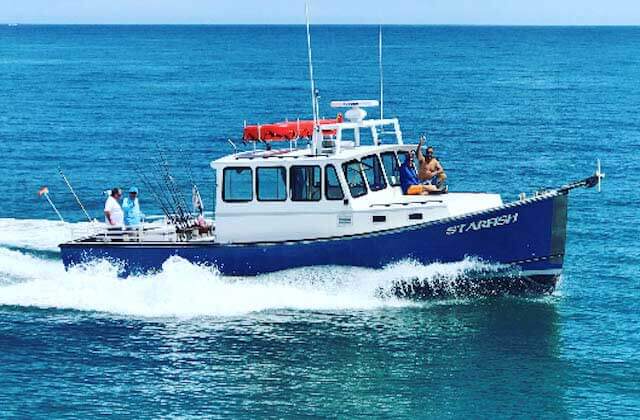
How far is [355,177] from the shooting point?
27109 mm

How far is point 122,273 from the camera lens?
2797 cm

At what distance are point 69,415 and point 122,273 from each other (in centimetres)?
736

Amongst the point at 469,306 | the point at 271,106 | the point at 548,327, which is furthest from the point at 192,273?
the point at 271,106

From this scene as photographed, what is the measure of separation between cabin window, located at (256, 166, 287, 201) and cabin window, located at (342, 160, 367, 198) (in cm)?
150

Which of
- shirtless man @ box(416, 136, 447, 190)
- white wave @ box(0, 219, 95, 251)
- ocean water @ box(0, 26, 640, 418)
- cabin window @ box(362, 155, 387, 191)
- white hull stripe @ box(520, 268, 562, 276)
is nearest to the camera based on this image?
ocean water @ box(0, 26, 640, 418)

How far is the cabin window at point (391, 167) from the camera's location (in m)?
28.1

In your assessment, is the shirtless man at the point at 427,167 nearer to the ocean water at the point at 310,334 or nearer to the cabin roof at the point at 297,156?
the cabin roof at the point at 297,156

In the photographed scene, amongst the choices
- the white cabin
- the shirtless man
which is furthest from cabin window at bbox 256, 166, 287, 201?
the shirtless man

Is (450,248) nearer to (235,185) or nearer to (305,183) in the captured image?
(305,183)

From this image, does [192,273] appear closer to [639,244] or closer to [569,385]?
[569,385]

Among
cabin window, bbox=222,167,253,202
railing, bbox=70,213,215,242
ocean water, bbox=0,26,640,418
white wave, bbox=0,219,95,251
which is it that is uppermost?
cabin window, bbox=222,167,253,202

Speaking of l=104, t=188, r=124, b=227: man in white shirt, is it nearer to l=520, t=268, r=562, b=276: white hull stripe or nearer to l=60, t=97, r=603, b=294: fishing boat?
l=60, t=97, r=603, b=294: fishing boat

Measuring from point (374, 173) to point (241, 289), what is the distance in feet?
14.3

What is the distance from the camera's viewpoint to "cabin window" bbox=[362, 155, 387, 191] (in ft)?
90.3
